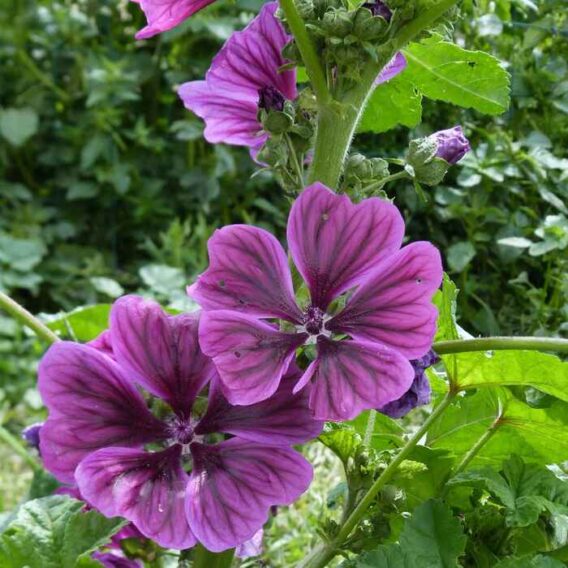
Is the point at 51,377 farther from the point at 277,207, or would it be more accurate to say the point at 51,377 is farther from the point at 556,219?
the point at 277,207

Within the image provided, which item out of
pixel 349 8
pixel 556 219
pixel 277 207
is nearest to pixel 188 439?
pixel 349 8

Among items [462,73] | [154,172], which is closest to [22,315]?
[462,73]

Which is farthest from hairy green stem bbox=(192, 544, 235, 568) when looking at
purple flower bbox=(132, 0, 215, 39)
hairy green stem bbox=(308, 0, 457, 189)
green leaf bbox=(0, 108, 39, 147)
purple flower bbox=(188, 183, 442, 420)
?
green leaf bbox=(0, 108, 39, 147)

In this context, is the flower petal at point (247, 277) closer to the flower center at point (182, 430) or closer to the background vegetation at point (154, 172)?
the flower center at point (182, 430)

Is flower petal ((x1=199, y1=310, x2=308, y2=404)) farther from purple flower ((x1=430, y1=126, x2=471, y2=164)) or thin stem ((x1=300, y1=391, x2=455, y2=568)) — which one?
purple flower ((x1=430, y1=126, x2=471, y2=164))

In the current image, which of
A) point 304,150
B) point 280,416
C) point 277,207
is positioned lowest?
point 277,207

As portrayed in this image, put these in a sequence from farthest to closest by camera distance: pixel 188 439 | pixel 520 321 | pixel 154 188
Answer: pixel 154 188
pixel 520 321
pixel 188 439

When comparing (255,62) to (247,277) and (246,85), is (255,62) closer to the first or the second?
(246,85)
